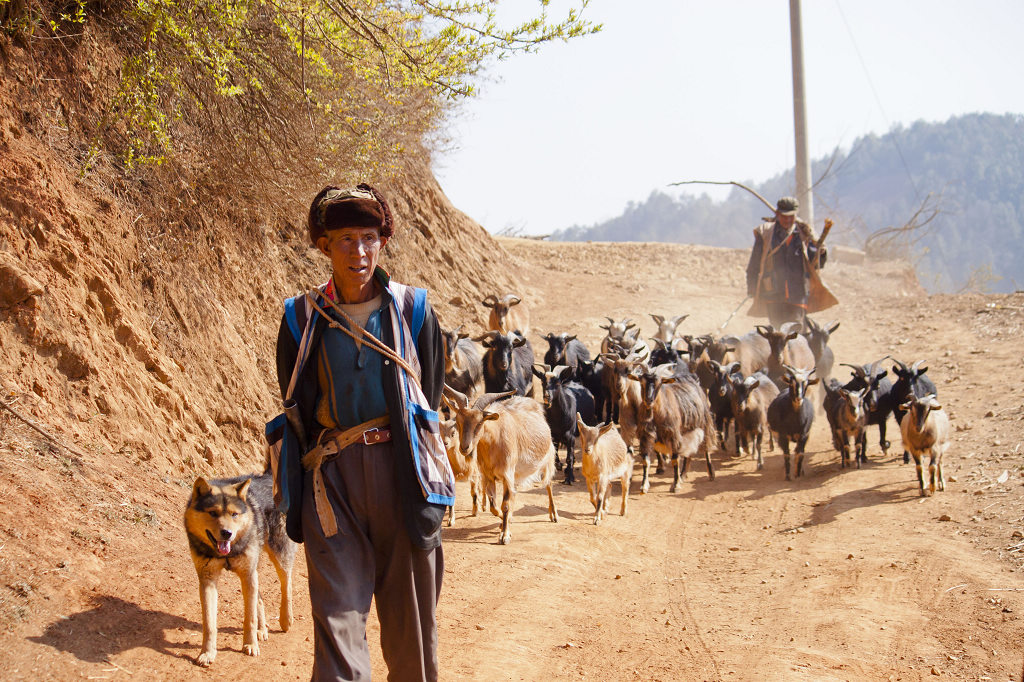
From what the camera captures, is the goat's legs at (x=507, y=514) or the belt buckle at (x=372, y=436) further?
the goat's legs at (x=507, y=514)

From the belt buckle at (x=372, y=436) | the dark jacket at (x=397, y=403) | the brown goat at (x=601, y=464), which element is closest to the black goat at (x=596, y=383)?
the brown goat at (x=601, y=464)

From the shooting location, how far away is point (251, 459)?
27.1ft

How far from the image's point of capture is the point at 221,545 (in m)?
5.21

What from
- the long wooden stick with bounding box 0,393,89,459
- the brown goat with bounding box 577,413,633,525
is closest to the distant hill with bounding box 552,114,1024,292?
the brown goat with bounding box 577,413,633,525

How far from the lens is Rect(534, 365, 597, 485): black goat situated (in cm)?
1138

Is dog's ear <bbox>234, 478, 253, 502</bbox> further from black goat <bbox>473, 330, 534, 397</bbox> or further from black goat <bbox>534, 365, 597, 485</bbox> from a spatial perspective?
black goat <bbox>473, 330, 534, 397</bbox>

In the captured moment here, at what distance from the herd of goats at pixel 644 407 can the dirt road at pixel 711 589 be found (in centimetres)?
43

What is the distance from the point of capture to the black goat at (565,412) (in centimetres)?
1138

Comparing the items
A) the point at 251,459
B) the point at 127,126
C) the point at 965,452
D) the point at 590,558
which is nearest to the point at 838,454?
the point at 965,452

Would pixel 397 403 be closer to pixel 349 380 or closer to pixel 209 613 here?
pixel 349 380

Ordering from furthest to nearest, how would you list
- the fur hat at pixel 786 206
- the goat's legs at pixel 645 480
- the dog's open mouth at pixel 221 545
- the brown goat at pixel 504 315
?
the brown goat at pixel 504 315 → the fur hat at pixel 786 206 → the goat's legs at pixel 645 480 → the dog's open mouth at pixel 221 545

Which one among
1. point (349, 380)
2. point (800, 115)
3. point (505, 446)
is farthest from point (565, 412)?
point (800, 115)

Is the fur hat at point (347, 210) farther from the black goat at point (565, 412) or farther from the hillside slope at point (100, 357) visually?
the black goat at point (565, 412)

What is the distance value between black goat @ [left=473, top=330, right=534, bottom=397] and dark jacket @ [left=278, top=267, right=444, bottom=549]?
8.19 metres
